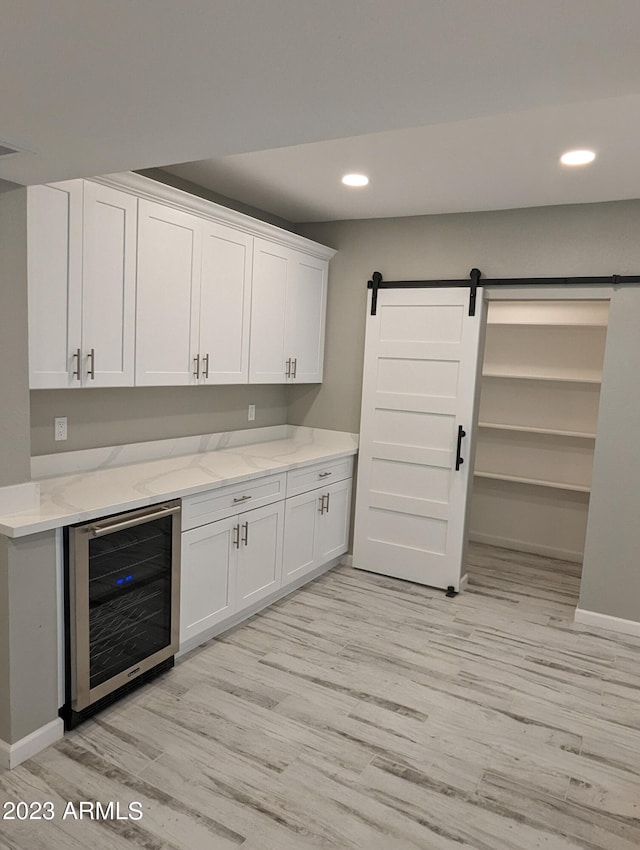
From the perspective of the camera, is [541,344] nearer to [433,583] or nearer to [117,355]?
[433,583]

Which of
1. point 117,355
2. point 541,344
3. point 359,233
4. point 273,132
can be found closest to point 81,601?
point 117,355

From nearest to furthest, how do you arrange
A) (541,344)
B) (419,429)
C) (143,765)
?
(143,765)
(419,429)
(541,344)

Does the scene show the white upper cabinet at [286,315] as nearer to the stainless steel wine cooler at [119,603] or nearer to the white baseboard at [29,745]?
the stainless steel wine cooler at [119,603]

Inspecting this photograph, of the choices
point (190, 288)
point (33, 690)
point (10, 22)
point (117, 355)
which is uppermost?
point (10, 22)

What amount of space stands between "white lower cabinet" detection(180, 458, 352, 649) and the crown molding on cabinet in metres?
1.54

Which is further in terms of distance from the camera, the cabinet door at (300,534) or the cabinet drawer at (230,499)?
the cabinet door at (300,534)

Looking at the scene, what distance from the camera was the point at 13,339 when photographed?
2.30 meters

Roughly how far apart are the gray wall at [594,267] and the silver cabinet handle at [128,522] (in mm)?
2508

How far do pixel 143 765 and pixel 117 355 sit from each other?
180 centimetres

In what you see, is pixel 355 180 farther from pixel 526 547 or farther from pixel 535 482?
pixel 526 547

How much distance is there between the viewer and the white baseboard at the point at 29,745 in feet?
7.47

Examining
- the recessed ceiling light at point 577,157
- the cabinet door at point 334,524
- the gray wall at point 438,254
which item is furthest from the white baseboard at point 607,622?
the recessed ceiling light at point 577,157

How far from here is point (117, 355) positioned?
2.91 metres

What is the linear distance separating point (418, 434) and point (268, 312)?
54.7 inches
